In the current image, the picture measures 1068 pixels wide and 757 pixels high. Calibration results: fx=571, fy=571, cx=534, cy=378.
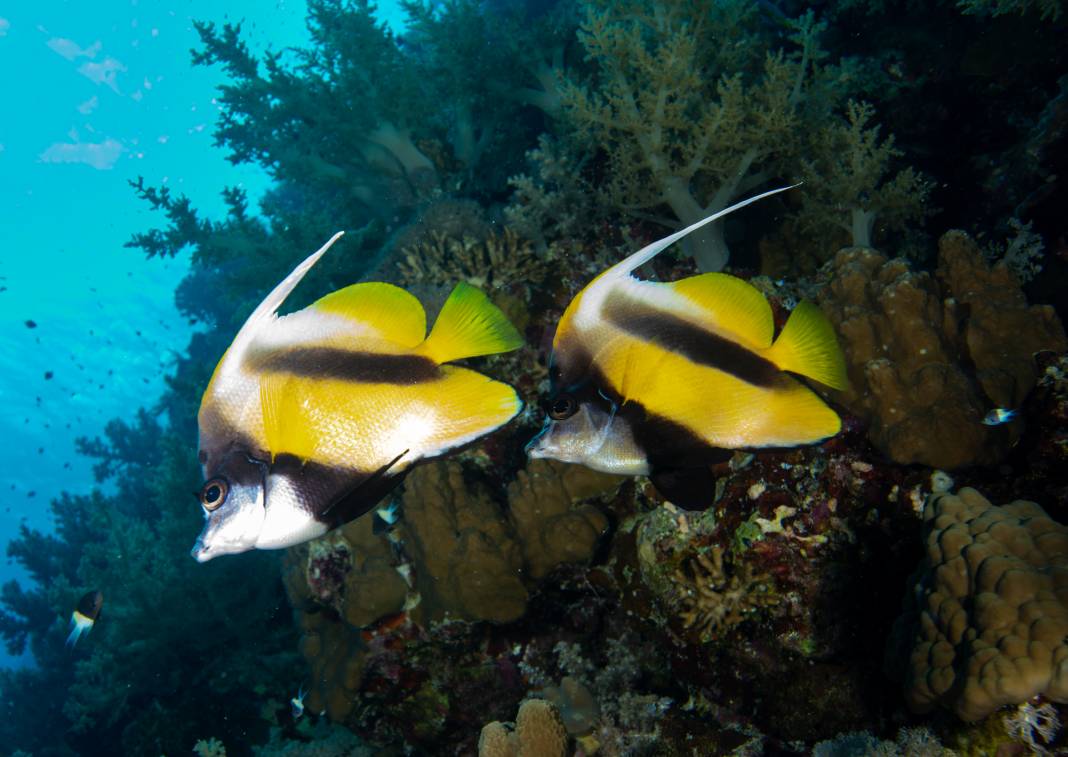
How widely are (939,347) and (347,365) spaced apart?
2988mm

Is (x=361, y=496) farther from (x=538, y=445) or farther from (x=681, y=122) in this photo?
(x=681, y=122)

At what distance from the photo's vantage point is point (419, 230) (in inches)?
235

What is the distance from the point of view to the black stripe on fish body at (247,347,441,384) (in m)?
1.50

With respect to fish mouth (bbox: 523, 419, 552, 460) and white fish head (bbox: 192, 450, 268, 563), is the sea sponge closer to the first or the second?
fish mouth (bbox: 523, 419, 552, 460)

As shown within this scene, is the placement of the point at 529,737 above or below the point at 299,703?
above

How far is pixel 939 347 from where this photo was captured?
9.75 ft

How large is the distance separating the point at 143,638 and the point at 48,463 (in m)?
A: 66.9

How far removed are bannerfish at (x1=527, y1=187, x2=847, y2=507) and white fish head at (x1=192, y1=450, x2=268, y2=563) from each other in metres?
0.83

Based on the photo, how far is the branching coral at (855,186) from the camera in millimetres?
→ 4609

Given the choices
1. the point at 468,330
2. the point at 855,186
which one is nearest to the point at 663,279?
the point at 855,186

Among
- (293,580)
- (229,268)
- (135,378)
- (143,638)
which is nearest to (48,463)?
(135,378)

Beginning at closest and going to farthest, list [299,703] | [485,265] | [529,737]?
[529,737] < [485,265] < [299,703]

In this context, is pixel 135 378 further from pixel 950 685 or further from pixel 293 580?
pixel 950 685

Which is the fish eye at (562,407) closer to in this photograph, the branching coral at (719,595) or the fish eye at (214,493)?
the fish eye at (214,493)
